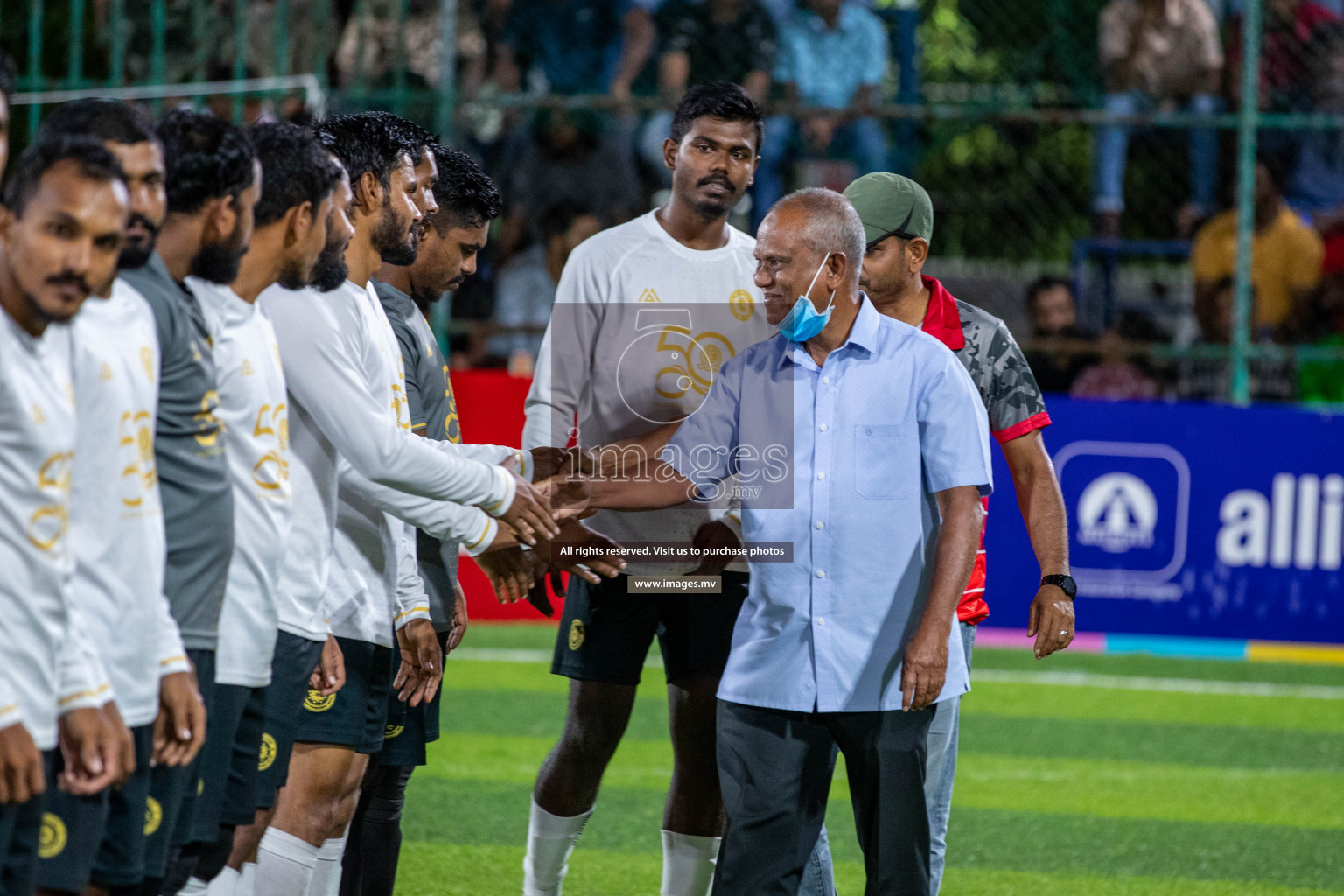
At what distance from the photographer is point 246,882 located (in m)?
3.66

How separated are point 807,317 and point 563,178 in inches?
291

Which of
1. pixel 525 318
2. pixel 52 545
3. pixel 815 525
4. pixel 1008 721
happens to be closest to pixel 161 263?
pixel 52 545

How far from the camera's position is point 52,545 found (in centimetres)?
252

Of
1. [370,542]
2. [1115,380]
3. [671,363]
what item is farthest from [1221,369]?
[370,542]

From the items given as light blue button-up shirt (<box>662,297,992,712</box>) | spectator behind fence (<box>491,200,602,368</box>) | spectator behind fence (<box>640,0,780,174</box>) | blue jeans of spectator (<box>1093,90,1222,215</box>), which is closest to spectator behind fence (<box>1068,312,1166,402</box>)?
blue jeans of spectator (<box>1093,90,1222,215</box>)

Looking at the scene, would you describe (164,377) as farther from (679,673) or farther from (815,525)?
(679,673)

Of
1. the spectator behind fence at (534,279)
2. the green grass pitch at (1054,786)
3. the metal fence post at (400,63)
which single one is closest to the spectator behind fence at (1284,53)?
the green grass pitch at (1054,786)

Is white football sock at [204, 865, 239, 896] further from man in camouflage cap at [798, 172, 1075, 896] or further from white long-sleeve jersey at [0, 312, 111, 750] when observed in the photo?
man in camouflage cap at [798, 172, 1075, 896]

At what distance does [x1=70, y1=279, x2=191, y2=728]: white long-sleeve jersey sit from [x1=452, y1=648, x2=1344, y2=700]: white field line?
6741 mm

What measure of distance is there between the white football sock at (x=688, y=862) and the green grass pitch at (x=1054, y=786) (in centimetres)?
77

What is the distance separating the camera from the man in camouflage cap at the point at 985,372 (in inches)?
168

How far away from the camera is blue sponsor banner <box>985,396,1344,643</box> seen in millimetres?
9484

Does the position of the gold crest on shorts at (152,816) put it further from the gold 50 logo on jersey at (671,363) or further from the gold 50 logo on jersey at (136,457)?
the gold 50 logo on jersey at (671,363)

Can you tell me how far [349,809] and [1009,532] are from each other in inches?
260
